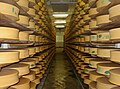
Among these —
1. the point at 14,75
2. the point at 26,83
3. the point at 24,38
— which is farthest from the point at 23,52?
the point at 14,75

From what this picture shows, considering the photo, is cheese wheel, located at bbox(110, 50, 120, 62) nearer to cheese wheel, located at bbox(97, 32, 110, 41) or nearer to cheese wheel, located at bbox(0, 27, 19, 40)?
cheese wheel, located at bbox(97, 32, 110, 41)

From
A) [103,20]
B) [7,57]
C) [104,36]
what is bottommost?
[7,57]

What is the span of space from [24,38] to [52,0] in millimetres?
5938

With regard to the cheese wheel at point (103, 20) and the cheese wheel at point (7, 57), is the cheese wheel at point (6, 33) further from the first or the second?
the cheese wheel at point (103, 20)

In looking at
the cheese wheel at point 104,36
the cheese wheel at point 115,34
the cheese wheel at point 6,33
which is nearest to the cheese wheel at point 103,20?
the cheese wheel at point 104,36

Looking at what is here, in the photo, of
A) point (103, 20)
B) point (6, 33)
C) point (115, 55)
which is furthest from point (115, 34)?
point (6, 33)

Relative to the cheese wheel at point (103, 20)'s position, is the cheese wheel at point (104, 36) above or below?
below

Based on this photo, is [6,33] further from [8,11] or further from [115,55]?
[115,55]

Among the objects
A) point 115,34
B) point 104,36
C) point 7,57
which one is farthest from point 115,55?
point 7,57

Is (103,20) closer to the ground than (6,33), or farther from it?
farther from it

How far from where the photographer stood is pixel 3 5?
1579 millimetres

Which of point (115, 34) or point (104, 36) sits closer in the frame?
point (115, 34)

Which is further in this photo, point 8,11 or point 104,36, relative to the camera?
point 104,36

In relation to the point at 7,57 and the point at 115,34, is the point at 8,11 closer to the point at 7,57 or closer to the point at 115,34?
the point at 7,57
